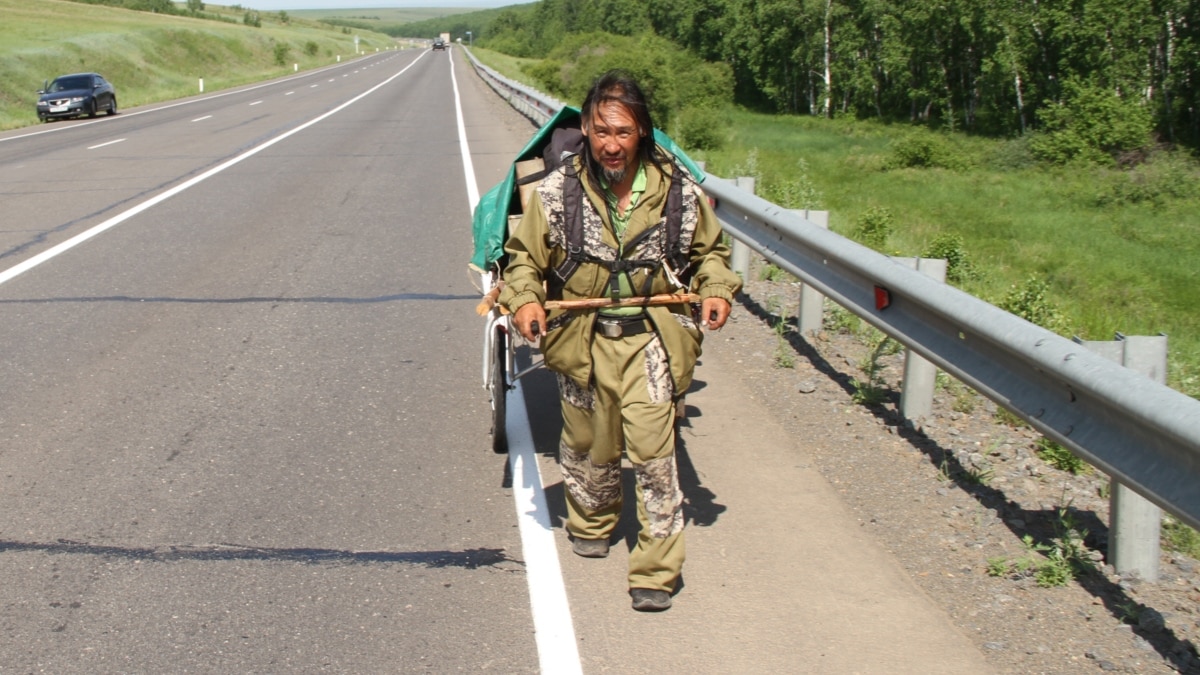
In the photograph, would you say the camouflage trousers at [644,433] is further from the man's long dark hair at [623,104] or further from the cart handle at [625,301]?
the man's long dark hair at [623,104]

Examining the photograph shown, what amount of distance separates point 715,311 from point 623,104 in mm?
787

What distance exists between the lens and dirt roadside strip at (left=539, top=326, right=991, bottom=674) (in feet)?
13.2

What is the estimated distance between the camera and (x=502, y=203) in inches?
220

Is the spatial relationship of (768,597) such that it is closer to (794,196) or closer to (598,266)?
(598,266)

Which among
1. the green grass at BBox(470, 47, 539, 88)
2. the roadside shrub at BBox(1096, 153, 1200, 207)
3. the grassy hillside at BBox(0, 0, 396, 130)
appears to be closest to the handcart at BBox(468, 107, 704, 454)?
the roadside shrub at BBox(1096, 153, 1200, 207)

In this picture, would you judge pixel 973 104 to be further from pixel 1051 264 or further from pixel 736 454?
pixel 736 454

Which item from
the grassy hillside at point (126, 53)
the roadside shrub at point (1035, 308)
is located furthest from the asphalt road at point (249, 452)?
the grassy hillside at point (126, 53)

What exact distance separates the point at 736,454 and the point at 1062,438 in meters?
1.83

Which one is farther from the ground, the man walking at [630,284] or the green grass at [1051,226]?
the man walking at [630,284]

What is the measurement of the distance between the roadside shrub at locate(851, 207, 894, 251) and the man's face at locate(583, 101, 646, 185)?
8531 millimetres

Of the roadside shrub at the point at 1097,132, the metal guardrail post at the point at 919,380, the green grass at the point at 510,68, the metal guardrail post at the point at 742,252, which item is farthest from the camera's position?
the green grass at the point at 510,68

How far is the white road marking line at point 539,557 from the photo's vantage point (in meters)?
4.06

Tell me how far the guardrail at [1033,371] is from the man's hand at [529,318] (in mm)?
1828

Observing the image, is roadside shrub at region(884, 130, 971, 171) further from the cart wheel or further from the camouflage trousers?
the camouflage trousers
